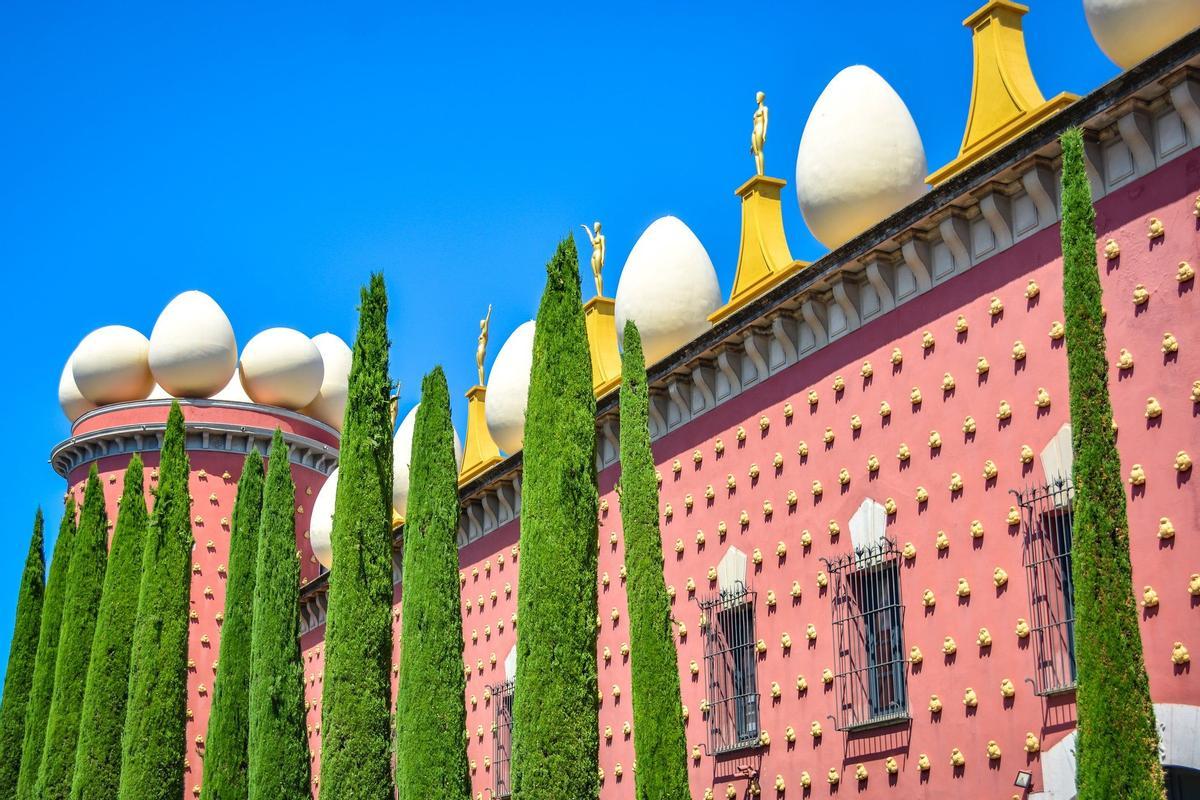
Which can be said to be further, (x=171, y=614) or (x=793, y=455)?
(x=171, y=614)

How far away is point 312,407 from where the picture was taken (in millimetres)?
32781

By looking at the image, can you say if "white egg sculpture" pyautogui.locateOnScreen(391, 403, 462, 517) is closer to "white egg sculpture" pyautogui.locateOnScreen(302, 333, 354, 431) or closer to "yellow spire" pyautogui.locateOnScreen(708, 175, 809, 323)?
"white egg sculpture" pyautogui.locateOnScreen(302, 333, 354, 431)

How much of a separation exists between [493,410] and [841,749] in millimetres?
9275

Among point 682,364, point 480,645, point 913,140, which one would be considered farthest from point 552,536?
point 480,645

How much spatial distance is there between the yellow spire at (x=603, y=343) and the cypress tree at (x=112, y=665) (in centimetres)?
802

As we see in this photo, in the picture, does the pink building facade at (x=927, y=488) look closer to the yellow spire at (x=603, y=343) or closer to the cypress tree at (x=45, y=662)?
the yellow spire at (x=603, y=343)

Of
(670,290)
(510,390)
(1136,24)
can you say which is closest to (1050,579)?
(1136,24)

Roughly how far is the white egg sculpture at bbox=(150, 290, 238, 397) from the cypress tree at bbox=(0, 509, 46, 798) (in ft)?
12.0

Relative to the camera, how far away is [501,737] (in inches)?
822

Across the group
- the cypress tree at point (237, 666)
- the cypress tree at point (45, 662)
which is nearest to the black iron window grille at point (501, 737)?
the cypress tree at point (237, 666)

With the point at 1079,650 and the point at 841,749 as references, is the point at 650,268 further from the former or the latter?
the point at 1079,650

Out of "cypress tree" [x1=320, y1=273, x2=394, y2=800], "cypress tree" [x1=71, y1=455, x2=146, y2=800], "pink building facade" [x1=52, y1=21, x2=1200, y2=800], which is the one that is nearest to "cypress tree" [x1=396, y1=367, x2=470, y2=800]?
"cypress tree" [x1=320, y1=273, x2=394, y2=800]

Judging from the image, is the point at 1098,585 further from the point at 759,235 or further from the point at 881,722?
the point at 759,235

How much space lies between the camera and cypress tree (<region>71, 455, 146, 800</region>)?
2206 cm
